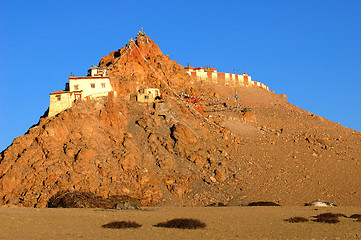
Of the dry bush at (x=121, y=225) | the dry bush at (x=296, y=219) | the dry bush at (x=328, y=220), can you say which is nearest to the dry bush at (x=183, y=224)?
the dry bush at (x=121, y=225)

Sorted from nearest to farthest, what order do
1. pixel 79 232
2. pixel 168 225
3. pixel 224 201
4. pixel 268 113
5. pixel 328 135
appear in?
pixel 79 232
pixel 168 225
pixel 224 201
pixel 328 135
pixel 268 113

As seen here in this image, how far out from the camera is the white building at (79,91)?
53594 mm

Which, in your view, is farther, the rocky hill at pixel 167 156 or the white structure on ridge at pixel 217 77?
the white structure on ridge at pixel 217 77

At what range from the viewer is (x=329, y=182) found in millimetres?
49781

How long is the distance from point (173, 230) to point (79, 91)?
102ft

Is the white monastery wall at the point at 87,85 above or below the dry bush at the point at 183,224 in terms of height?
above

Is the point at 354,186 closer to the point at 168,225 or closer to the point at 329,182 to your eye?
the point at 329,182

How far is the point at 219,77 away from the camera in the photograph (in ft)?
258

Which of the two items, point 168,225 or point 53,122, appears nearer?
point 168,225

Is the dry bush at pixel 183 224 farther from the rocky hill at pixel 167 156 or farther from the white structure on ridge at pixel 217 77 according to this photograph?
the white structure on ridge at pixel 217 77

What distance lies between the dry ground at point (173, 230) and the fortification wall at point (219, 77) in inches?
1718

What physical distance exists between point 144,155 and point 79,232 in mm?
24042

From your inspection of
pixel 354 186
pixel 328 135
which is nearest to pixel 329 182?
pixel 354 186

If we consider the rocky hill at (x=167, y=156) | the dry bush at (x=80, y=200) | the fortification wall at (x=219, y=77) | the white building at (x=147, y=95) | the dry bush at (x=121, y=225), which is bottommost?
the dry bush at (x=121, y=225)
